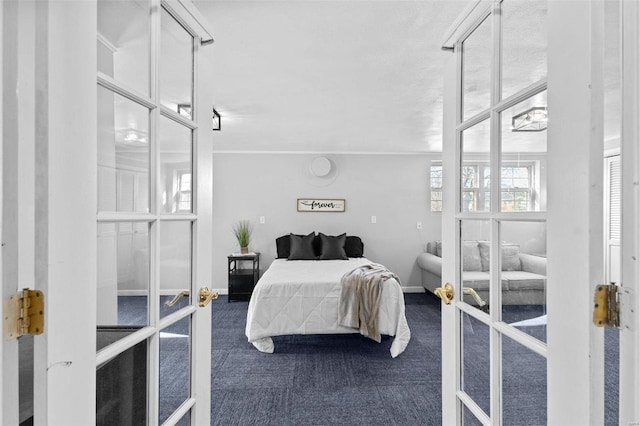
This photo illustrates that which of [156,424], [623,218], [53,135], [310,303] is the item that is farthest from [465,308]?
[310,303]

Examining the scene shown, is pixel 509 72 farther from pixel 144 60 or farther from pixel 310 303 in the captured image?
pixel 310 303

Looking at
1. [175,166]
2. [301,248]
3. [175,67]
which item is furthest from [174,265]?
[301,248]

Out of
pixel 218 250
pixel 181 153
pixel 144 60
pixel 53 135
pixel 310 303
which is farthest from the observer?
Result: pixel 218 250

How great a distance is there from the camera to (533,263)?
0.89 m

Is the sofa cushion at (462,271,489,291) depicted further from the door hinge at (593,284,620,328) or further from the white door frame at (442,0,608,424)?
the door hinge at (593,284,620,328)

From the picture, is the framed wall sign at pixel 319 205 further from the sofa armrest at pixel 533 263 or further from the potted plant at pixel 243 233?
the sofa armrest at pixel 533 263

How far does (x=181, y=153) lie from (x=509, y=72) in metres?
1.08

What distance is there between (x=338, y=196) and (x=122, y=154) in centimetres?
463

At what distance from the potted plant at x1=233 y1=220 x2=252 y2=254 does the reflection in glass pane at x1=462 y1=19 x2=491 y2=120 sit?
14.2ft

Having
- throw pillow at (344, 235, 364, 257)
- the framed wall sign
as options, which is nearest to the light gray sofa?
throw pillow at (344, 235, 364, 257)

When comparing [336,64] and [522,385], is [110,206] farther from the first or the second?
[336,64]

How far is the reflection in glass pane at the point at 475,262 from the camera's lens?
107cm

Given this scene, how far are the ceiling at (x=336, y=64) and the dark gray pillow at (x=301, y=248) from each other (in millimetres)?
1628

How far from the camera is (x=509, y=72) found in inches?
38.3
